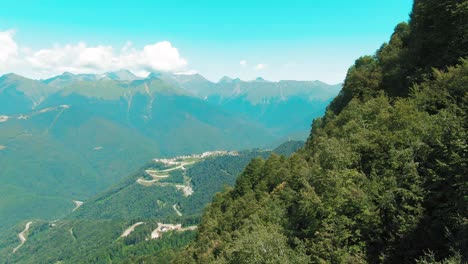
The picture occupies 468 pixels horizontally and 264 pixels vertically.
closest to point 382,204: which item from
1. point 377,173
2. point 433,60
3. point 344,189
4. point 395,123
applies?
point 344,189

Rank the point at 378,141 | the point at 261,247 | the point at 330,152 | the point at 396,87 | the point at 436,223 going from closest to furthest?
1. the point at 436,223
2. the point at 261,247
3. the point at 378,141
4. the point at 330,152
5. the point at 396,87

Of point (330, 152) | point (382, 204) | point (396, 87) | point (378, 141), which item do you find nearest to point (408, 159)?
point (382, 204)

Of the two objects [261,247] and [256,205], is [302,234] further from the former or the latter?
[256,205]

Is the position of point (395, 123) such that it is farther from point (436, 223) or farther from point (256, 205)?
point (256, 205)

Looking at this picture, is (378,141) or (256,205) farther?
(256,205)

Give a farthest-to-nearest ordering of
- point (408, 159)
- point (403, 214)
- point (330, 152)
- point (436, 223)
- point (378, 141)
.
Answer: point (330, 152) → point (378, 141) → point (408, 159) → point (403, 214) → point (436, 223)

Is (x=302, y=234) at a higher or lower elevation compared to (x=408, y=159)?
lower

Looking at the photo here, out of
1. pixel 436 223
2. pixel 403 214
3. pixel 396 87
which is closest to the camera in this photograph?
pixel 436 223

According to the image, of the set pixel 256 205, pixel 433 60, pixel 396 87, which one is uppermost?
pixel 433 60

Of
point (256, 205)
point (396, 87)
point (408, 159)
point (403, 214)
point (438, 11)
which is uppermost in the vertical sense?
point (438, 11)
